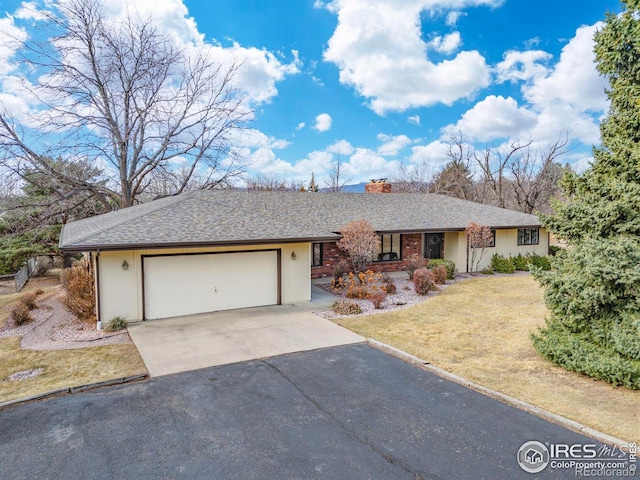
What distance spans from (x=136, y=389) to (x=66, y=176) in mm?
19414

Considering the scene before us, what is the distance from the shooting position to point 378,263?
724 inches

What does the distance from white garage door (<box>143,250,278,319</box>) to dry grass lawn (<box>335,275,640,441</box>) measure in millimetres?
3057

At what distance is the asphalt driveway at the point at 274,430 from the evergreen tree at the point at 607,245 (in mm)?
2380

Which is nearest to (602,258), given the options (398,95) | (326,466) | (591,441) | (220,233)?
(591,441)

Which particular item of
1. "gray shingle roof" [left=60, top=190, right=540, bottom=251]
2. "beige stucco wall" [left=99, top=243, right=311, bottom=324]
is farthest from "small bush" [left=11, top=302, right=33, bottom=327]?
"beige stucco wall" [left=99, top=243, right=311, bottom=324]

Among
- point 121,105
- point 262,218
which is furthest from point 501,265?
point 121,105

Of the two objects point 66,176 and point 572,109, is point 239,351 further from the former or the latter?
point 572,109

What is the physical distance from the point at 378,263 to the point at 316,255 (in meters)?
3.22

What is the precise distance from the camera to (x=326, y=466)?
4383 millimetres

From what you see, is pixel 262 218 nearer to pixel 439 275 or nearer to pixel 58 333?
pixel 58 333

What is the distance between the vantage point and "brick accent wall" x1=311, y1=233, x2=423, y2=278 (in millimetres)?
17422

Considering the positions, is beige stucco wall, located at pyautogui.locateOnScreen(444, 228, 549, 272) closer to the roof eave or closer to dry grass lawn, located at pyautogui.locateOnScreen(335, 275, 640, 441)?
dry grass lawn, located at pyautogui.locateOnScreen(335, 275, 640, 441)

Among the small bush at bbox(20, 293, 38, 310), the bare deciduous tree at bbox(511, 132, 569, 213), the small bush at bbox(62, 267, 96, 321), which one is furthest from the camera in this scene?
the bare deciduous tree at bbox(511, 132, 569, 213)

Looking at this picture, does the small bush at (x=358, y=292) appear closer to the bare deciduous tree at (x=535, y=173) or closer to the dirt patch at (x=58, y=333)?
the dirt patch at (x=58, y=333)
